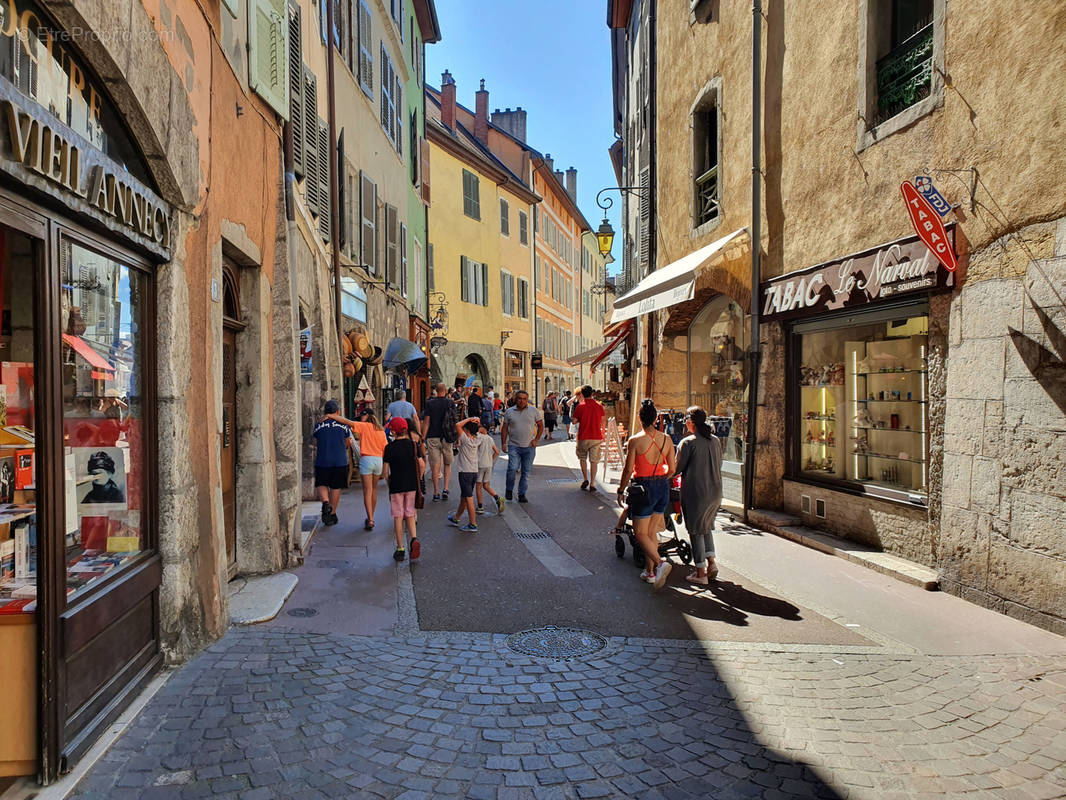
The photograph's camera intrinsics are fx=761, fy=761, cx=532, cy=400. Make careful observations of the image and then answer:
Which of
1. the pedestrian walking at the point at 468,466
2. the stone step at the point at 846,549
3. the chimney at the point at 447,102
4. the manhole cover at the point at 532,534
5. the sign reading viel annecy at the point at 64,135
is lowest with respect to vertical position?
the manhole cover at the point at 532,534

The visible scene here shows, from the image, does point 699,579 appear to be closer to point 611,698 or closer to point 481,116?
point 611,698

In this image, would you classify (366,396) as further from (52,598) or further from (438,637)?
(52,598)

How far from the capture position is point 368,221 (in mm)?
14312

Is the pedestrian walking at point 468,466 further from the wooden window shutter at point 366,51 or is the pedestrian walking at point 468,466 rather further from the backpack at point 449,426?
the wooden window shutter at point 366,51

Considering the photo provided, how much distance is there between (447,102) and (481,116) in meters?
5.33

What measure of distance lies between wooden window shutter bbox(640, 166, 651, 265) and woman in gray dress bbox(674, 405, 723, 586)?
350 inches

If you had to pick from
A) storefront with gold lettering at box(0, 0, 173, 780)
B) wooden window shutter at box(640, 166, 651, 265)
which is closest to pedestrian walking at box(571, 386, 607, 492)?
wooden window shutter at box(640, 166, 651, 265)

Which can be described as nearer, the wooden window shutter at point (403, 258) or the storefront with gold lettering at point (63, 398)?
the storefront with gold lettering at point (63, 398)

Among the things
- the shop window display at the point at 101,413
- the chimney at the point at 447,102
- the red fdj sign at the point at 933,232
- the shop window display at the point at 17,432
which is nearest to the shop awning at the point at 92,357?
the shop window display at the point at 101,413

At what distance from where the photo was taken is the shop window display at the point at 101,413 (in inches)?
143

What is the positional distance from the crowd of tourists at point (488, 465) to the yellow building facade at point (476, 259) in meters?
11.6

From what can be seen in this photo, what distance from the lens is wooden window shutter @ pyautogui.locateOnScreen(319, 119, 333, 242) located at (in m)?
10.8

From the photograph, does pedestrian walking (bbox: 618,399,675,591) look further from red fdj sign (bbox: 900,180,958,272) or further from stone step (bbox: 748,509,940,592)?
red fdj sign (bbox: 900,180,958,272)

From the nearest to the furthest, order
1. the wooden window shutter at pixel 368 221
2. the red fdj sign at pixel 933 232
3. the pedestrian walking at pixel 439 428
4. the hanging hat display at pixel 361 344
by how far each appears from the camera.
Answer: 1. the red fdj sign at pixel 933 232
2. the pedestrian walking at pixel 439 428
3. the hanging hat display at pixel 361 344
4. the wooden window shutter at pixel 368 221
